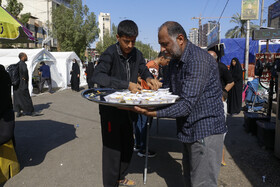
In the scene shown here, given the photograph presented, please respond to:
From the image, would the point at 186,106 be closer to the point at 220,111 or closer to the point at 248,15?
the point at 220,111

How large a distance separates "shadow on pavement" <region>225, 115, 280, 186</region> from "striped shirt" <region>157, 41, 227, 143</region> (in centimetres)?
207

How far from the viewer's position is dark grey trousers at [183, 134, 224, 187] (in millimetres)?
1916

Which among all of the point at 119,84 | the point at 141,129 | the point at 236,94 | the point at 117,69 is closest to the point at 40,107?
the point at 141,129

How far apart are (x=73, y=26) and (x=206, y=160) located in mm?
33656

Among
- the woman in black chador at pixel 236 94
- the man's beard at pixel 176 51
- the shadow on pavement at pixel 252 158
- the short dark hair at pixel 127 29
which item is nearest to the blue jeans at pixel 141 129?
the shadow on pavement at pixel 252 158

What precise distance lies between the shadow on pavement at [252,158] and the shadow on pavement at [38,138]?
361 centimetres

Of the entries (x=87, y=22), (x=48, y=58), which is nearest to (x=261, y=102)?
(x=48, y=58)

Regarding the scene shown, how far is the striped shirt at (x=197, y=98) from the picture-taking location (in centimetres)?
175

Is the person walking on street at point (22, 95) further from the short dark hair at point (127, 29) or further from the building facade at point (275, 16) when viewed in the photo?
the building facade at point (275, 16)

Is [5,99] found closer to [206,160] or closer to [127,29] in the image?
[127,29]

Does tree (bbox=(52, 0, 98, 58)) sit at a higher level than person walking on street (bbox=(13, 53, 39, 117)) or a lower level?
higher

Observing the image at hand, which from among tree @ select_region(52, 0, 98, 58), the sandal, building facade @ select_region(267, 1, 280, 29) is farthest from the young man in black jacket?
tree @ select_region(52, 0, 98, 58)

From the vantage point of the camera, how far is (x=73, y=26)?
32.4 m

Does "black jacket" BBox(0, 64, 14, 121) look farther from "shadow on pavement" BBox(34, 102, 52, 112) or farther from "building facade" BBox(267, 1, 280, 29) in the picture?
"building facade" BBox(267, 1, 280, 29)
